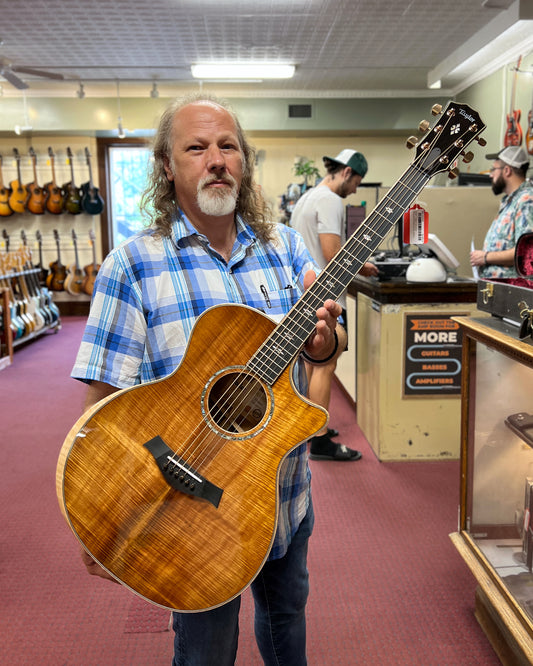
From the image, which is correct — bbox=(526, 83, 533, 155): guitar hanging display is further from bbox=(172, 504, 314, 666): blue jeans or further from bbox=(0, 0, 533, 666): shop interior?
bbox=(172, 504, 314, 666): blue jeans

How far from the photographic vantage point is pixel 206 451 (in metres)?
1.06

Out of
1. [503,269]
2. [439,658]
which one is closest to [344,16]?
[503,269]

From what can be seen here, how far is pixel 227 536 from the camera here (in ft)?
3.35

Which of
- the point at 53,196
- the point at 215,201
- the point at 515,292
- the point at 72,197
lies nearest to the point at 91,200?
the point at 72,197

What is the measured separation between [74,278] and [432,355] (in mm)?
7211

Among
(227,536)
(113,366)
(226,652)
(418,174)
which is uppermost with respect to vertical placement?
(418,174)

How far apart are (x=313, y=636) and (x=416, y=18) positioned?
18.5ft

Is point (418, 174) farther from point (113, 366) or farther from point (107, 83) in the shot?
point (107, 83)

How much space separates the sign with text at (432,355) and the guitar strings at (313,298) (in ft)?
6.82

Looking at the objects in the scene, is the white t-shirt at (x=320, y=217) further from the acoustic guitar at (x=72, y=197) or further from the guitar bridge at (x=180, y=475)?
the acoustic guitar at (x=72, y=197)

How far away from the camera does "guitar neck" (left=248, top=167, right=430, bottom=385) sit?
1.09 meters

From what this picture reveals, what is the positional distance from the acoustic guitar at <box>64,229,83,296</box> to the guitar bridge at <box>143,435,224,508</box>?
28.3 ft

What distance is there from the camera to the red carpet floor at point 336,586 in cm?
185

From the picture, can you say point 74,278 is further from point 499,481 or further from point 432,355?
point 499,481
